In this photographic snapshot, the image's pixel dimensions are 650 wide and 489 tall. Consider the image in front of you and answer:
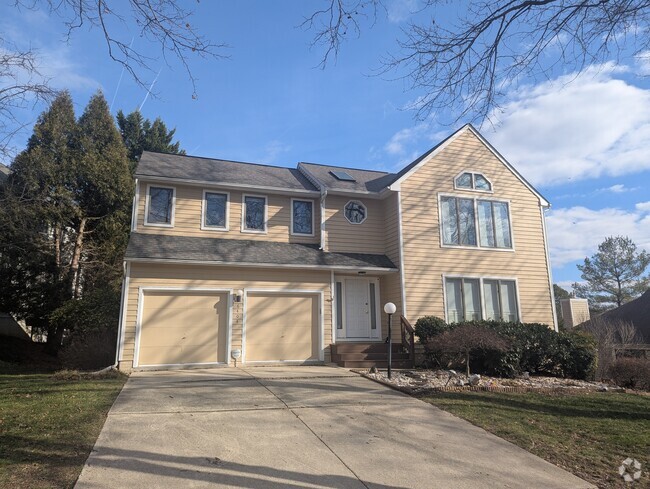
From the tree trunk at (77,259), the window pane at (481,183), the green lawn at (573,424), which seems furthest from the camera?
the tree trunk at (77,259)

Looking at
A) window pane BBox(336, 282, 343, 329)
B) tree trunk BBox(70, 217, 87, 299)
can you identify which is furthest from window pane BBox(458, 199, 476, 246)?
tree trunk BBox(70, 217, 87, 299)

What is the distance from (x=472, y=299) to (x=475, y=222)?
260 cm

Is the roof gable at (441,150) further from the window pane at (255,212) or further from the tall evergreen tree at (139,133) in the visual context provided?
the tall evergreen tree at (139,133)

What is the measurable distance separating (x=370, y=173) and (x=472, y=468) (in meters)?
13.3

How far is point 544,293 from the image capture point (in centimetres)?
1502

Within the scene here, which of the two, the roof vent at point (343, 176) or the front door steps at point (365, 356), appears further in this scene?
the roof vent at point (343, 176)

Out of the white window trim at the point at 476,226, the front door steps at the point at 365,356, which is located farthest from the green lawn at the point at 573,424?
the white window trim at the point at 476,226

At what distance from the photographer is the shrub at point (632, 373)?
1105cm

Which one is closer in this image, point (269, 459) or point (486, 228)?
point (269, 459)

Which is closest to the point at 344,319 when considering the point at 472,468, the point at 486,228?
the point at 486,228

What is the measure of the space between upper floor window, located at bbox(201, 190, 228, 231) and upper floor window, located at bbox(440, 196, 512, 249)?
6.94 metres

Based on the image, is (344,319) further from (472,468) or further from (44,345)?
(44,345)

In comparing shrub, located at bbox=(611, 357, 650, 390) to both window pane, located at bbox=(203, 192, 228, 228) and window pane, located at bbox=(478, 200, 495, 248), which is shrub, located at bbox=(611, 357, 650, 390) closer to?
window pane, located at bbox=(478, 200, 495, 248)

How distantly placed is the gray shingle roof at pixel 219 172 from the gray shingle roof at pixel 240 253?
6.13 feet
